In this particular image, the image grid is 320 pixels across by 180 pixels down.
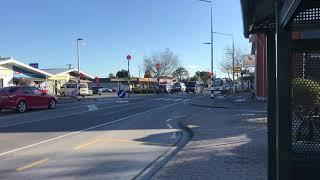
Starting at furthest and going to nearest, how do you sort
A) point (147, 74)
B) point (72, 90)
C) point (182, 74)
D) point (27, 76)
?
1. point (182, 74)
2. point (147, 74)
3. point (27, 76)
4. point (72, 90)

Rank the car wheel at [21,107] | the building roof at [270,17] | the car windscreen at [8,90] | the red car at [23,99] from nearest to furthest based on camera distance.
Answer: the building roof at [270,17], the red car at [23,99], the car wheel at [21,107], the car windscreen at [8,90]

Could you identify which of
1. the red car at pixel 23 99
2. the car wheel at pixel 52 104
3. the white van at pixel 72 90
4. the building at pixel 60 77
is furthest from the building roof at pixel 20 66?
the red car at pixel 23 99

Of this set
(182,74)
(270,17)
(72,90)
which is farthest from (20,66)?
(182,74)

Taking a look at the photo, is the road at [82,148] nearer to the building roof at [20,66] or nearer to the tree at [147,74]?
the building roof at [20,66]

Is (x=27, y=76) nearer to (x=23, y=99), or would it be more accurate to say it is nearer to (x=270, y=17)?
(x=23, y=99)

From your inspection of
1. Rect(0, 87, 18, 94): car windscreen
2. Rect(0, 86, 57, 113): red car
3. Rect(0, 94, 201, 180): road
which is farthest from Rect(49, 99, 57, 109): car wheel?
Rect(0, 94, 201, 180): road

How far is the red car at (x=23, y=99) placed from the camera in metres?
31.0

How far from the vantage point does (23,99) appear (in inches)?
1243

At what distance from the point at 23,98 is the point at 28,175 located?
22.8 m

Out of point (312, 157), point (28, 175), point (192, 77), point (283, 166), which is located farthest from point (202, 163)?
point (192, 77)

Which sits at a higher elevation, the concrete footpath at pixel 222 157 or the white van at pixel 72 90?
the white van at pixel 72 90

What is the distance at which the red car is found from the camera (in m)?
31.0

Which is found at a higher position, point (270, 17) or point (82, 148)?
point (270, 17)

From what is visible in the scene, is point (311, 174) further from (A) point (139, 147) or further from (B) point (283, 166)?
(A) point (139, 147)
